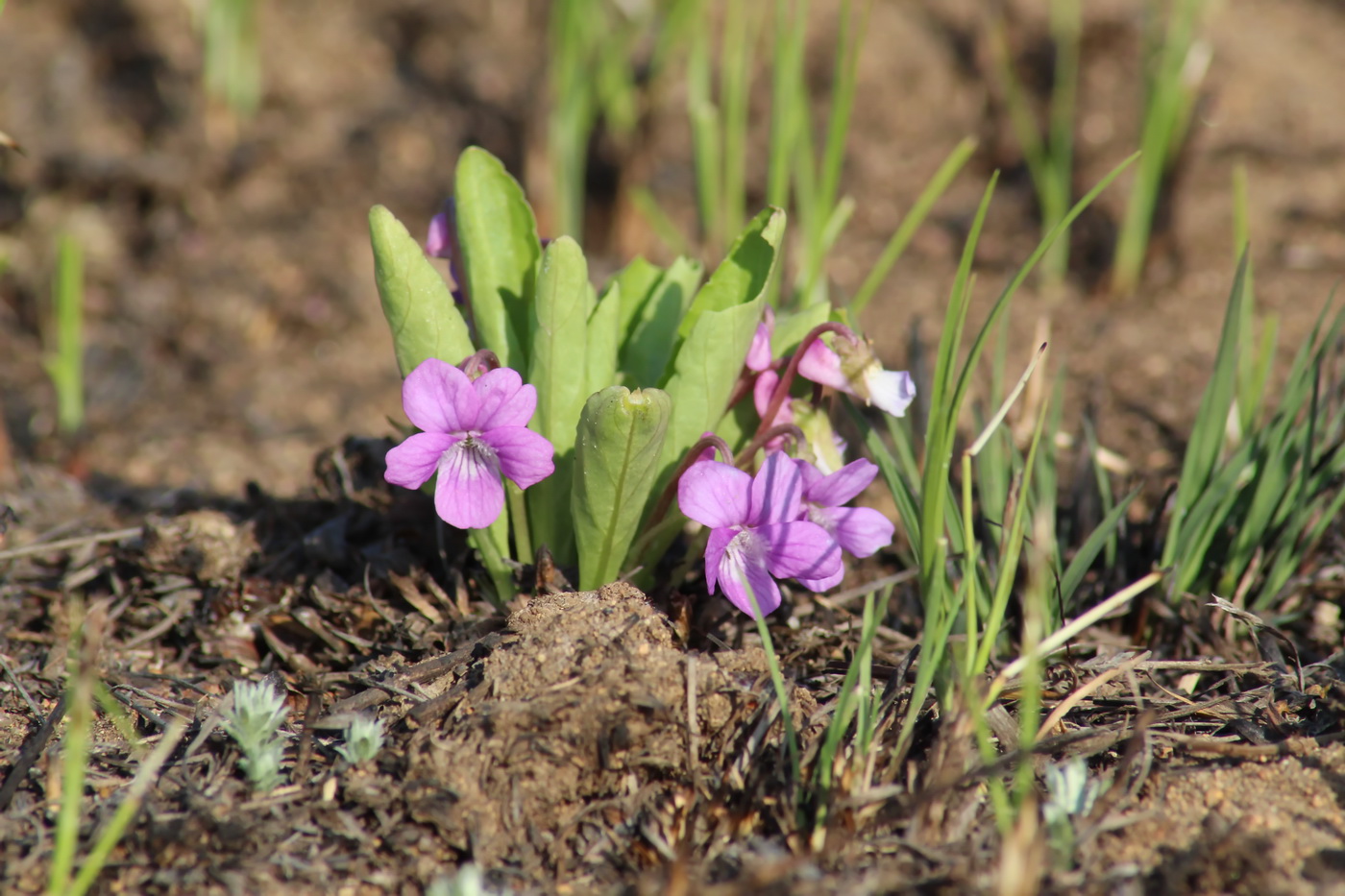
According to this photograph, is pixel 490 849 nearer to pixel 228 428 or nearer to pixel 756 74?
pixel 228 428

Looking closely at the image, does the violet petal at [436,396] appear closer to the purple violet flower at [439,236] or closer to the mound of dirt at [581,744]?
the mound of dirt at [581,744]

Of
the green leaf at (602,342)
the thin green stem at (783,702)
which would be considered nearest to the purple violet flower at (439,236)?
the green leaf at (602,342)

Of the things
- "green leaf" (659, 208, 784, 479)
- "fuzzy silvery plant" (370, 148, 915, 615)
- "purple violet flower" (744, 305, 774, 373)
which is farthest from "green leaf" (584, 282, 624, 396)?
"purple violet flower" (744, 305, 774, 373)

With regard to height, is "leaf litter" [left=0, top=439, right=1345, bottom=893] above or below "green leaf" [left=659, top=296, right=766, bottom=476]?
below

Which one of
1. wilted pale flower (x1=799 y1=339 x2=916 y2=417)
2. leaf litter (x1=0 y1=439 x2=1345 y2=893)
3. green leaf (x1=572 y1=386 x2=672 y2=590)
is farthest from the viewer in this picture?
wilted pale flower (x1=799 y1=339 x2=916 y2=417)

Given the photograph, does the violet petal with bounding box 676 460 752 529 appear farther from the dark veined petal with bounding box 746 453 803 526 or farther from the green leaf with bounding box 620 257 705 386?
the green leaf with bounding box 620 257 705 386

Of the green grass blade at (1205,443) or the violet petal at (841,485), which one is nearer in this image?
the violet petal at (841,485)
